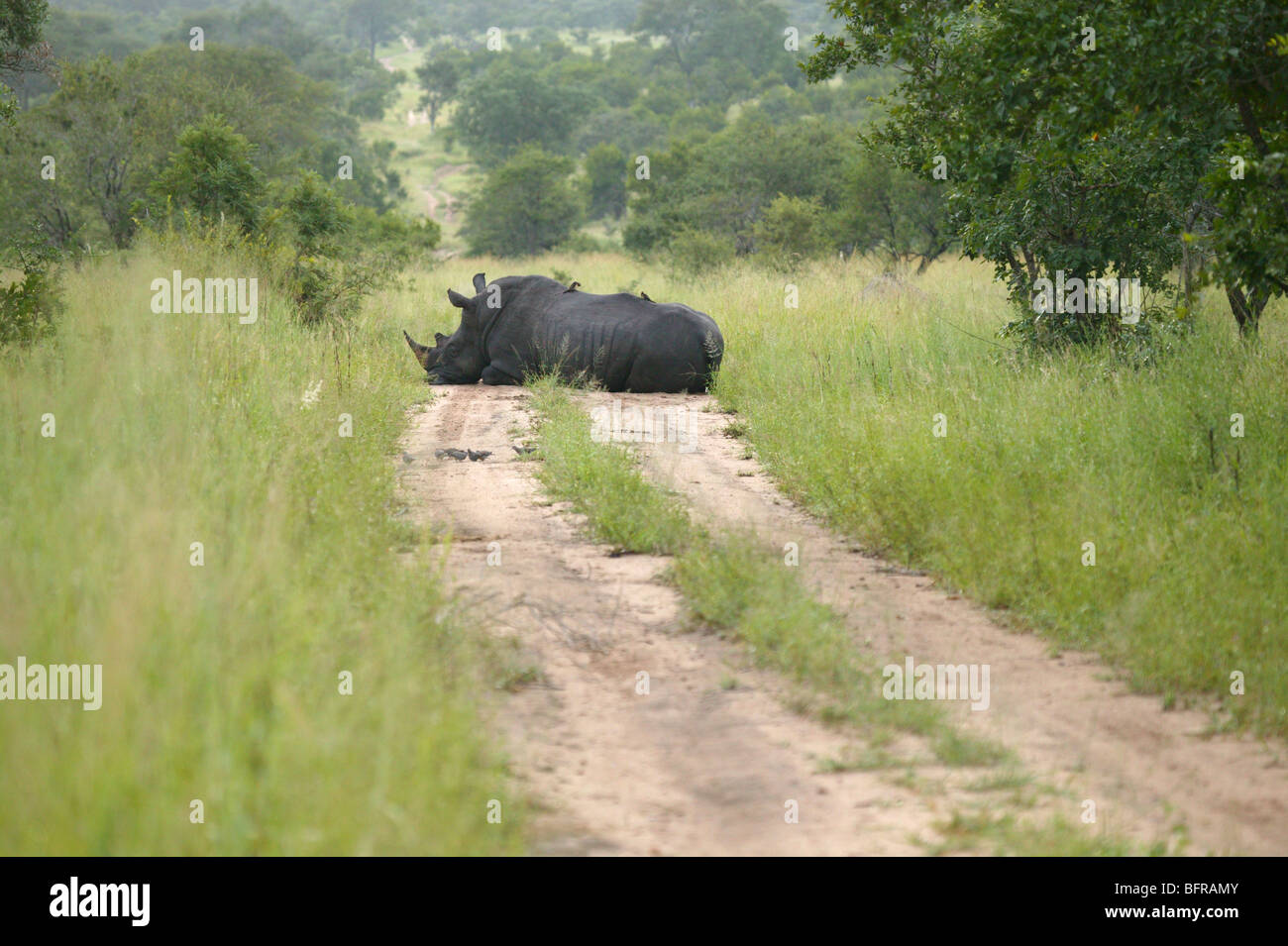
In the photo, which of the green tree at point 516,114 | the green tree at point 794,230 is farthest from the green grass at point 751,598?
the green tree at point 516,114

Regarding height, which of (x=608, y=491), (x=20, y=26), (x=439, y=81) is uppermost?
(x=439, y=81)

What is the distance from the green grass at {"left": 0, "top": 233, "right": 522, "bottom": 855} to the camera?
2727 mm

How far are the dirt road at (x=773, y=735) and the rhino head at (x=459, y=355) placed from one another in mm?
6628

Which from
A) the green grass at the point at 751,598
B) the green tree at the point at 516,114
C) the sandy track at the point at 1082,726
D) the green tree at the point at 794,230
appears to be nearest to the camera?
the sandy track at the point at 1082,726

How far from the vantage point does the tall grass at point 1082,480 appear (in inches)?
184

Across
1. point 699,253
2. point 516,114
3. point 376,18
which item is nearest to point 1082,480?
point 699,253

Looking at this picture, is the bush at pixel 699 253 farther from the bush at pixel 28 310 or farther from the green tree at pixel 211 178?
the bush at pixel 28 310

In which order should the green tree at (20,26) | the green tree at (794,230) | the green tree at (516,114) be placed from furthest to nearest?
1. the green tree at (516,114)
2. the green tree at (794,230)
3. the green tree at (20,26)

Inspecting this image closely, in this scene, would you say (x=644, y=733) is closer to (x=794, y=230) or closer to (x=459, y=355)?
(x=459, y=355)

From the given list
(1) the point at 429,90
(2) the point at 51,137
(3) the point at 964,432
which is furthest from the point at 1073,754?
(1) the point at 429,90

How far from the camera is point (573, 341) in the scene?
38.9ft

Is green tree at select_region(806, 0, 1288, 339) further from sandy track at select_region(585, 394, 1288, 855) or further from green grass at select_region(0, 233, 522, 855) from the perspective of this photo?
green grass at select_region(0, 233, 522, 855)

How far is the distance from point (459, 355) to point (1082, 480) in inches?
319
